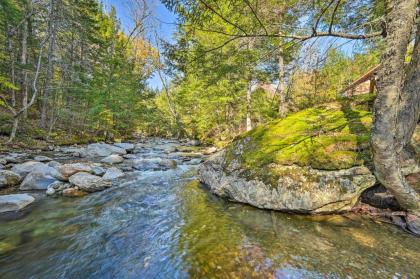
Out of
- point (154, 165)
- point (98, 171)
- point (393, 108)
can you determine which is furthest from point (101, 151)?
point (393, 108)

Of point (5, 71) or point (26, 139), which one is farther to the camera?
point (5, 71)

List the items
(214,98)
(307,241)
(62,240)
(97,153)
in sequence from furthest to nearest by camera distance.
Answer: (214,98), (97,153), (62,240), (307,241)

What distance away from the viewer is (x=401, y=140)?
3.05 meters

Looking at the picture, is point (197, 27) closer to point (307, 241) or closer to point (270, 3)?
point (270, 3)

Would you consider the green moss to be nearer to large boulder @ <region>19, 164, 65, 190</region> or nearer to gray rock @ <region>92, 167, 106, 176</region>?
gray rock @ <region>92, 167, 106, 176</region>

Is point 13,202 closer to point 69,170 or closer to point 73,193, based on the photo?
point 73,193

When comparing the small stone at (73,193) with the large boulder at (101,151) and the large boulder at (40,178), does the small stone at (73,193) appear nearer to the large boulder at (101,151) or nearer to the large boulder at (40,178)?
the large boulder at (40,178)

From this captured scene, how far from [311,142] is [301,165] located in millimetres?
634

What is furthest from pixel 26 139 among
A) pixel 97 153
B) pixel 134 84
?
pixel 134 84

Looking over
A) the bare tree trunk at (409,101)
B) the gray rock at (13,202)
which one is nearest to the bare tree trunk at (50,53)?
the gray rock at (13,202)

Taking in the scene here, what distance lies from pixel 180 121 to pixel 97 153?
1550 cm

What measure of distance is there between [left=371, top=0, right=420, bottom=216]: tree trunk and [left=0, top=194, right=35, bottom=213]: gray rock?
20.2ft

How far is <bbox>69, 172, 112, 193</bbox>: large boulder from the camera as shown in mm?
5586

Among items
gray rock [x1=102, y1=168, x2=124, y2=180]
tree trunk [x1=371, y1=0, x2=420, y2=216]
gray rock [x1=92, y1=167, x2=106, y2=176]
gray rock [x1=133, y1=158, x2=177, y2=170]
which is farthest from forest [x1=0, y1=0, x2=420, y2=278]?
gray rock [x1=133, y1=158, x2=177, y2=170]
